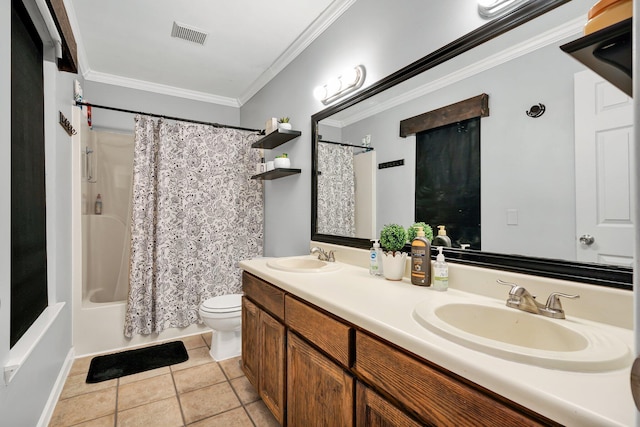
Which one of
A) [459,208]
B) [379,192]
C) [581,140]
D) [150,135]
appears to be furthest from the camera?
[150,135]

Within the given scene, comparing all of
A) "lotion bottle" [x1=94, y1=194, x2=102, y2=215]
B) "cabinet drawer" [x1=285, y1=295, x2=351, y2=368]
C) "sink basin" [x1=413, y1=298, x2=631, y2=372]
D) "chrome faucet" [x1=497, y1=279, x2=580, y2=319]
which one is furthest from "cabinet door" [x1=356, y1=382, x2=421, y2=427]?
"lotion bottle" [x1=94, y1=194, x2=102, y2=215]

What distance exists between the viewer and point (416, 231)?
148cm

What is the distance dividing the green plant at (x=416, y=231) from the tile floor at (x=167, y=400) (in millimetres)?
1268

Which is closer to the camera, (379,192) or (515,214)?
(515,214)

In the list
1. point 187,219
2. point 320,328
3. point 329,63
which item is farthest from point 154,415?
point 329,63

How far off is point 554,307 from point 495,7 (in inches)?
43.5

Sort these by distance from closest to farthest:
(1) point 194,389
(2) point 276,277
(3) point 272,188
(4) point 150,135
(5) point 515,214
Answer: (5) point 515,214 < (2) point 276,277 < (1) point 194,389 < (4) point 150,135 < (3) point 272,188

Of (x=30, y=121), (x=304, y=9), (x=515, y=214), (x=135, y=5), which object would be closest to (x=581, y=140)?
(x=515, y=214)

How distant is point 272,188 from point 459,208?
2.01 meters

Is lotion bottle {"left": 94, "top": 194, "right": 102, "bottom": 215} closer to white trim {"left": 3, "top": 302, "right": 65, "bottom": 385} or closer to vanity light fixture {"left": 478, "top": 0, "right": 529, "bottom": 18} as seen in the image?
white trim {"left": 3, "top": 302, "right": 65, "bottom": 385}

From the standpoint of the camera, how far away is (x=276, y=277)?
1.55 metres

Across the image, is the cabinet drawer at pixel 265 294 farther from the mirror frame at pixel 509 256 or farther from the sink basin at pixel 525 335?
the sink basin at pixel 525 335

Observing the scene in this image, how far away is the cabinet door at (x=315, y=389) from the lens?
3.45 ft

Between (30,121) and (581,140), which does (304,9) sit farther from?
(581,140)
